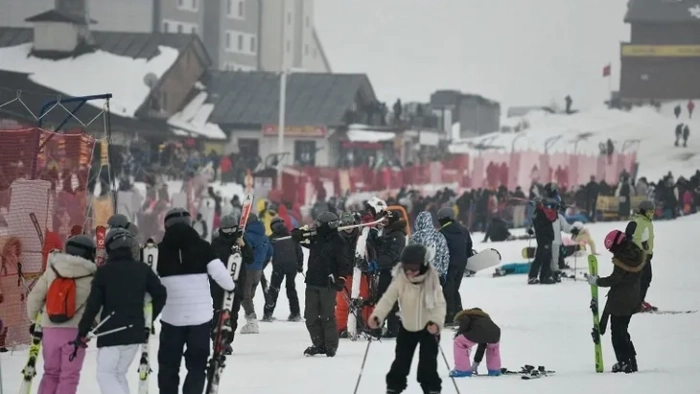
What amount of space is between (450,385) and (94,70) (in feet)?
161

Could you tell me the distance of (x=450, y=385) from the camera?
38.7 ft

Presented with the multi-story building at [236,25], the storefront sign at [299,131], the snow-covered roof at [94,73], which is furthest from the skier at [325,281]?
the multi-story building at [236,25]

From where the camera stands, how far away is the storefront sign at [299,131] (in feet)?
221

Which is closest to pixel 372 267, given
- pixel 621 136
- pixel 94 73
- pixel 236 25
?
pixel 94 73

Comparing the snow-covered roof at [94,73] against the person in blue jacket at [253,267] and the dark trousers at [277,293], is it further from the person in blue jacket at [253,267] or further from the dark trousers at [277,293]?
the person in blue jacket at [253,267]

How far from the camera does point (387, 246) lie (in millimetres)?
14781

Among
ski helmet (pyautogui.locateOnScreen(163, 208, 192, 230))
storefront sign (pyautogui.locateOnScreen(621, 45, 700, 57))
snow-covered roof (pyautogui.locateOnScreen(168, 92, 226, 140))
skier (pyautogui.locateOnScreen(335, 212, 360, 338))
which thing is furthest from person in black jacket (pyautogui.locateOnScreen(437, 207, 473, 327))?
storefront sign (pyautogui.locateOnScreen(621, 45, 700, 57))

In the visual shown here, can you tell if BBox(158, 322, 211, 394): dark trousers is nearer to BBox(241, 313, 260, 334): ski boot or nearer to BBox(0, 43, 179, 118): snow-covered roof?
BBox(241, 313, 260, 334): ski boot

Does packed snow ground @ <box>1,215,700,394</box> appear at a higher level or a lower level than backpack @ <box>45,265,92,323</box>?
lower

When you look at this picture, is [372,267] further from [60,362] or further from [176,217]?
[60,362]

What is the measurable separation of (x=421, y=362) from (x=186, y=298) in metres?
1.73

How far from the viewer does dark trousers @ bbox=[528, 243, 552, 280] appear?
2102cm

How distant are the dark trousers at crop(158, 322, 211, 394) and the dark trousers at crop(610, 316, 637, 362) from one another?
4.03 meters

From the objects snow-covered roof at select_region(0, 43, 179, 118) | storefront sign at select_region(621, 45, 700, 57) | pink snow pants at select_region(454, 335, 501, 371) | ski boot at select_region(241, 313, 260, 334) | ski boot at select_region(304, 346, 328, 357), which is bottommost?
ski boot at select_region(241, 313, 260, 334)
